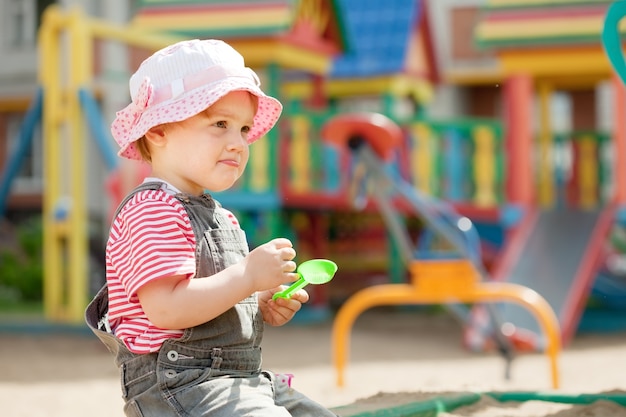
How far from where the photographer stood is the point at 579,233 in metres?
8.78

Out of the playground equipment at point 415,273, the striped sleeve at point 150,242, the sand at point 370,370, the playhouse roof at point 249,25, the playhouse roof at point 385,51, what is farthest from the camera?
the playhouse roof at point 385,51

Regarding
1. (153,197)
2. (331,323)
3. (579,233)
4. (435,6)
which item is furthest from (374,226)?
(153,197)

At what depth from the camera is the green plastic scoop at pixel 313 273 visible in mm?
2086

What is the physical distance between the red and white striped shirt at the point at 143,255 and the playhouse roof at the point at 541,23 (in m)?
7.30

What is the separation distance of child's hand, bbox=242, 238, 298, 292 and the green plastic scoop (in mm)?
52

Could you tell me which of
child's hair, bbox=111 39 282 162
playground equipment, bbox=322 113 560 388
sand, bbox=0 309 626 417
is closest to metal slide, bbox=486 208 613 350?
sand, bbox=0 309 626 417

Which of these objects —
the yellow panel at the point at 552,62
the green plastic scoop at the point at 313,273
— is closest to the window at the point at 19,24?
the yellow panel at the point at 552,62

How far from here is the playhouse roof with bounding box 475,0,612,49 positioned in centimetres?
892

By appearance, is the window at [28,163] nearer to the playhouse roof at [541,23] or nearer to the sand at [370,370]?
the sand at [370,370]

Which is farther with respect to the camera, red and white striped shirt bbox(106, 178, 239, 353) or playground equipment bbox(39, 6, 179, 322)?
playground equipment bbox(39, 6, 179, 322)

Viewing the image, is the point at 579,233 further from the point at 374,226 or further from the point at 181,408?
the point at 181,408

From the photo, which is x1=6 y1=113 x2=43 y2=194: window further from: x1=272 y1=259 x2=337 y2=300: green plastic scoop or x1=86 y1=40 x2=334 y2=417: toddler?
x1=272 y1=259 x2=337 y2=300: green plastic scoop

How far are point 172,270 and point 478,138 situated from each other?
7.36m

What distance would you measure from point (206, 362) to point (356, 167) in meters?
4.83
